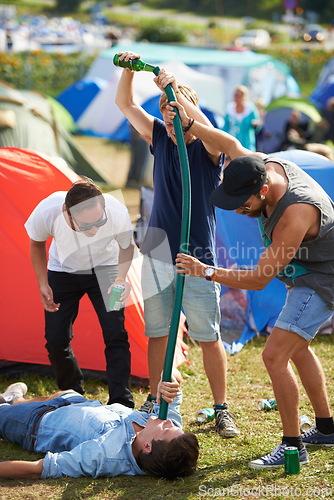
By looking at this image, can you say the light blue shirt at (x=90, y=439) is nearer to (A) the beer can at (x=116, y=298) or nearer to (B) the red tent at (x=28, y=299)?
(A) the beer can at (x=116, y=298)

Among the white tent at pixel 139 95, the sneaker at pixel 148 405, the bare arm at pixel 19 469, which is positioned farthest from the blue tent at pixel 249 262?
the white tent at pixel 139 95

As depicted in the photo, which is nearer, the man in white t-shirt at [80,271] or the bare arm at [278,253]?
the bare arm at [278,253]

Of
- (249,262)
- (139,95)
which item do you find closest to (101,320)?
(249,262)

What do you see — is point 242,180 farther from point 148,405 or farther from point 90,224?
point 148,405

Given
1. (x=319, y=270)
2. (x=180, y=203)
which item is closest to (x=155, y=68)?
(x=180, y=203)

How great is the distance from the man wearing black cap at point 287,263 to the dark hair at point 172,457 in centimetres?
39

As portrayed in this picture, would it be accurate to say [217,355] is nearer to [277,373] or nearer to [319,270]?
Answer: [277,373]

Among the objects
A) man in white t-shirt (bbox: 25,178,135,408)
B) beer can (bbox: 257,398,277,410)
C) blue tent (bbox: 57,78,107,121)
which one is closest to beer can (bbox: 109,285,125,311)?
man in white t-shirt (bbox: 25,178,135,408)

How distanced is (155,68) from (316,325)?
1569mm

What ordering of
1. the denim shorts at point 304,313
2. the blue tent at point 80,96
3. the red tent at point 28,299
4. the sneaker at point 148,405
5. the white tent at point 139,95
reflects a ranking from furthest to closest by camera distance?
the blue tent at point 80,96 < the white tent at point 139,95 < the red tent at point 28,299 < the sneaker at point 148,405 < the denim shorts at point 304,313

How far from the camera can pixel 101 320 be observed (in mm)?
3873

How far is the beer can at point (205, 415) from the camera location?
3.85 meters

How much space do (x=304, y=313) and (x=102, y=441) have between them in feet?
3.84

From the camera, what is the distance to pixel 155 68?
337 centimetres
